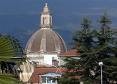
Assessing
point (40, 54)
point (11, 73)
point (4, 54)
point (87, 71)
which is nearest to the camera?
point (4, 54)

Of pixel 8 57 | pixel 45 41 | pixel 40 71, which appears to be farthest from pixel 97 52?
pixel 45 41

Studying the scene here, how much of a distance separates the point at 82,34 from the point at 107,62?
339 cm

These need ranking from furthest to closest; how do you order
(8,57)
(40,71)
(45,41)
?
(45,41) < (40,71) < (8,57)

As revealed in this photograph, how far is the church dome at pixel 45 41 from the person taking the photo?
16438cm

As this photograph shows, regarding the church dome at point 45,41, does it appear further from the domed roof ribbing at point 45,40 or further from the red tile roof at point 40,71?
the red tile roof at point 40,71

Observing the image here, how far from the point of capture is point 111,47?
52.4 meters

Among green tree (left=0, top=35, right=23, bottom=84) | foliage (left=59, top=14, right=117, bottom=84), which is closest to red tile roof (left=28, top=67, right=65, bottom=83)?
foliage (left=59, top=14, right=117, bottom=84)

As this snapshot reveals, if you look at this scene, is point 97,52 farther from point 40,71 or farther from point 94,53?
point 40,71

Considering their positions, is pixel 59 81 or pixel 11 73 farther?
pixel 59 81

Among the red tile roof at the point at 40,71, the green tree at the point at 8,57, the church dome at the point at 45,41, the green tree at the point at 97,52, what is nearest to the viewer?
the green tree at the point at 8,57

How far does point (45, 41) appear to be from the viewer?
167500 mm

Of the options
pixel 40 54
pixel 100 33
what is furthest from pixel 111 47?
pixel 40 54

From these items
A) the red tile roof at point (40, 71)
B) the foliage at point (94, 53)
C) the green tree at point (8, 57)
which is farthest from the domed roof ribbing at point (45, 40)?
the green tree at point (8, 57)

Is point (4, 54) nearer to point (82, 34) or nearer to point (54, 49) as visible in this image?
point (82, 34)
